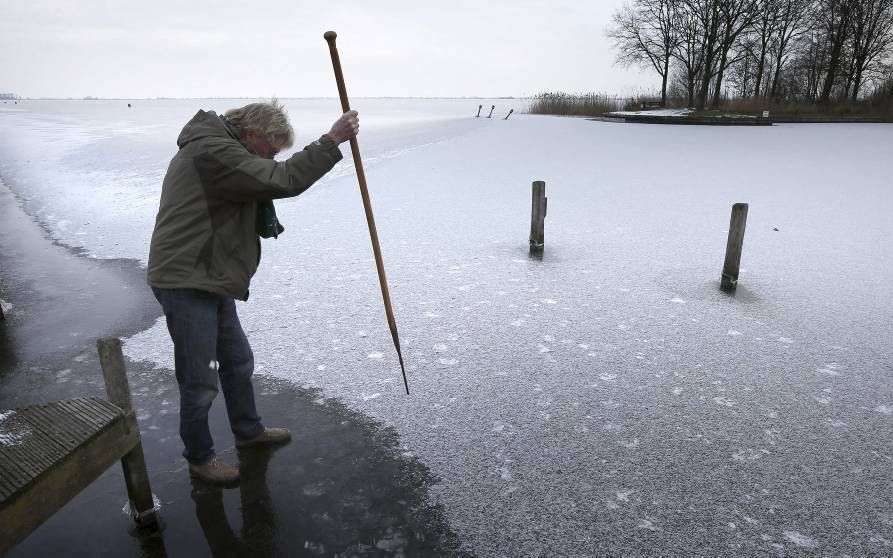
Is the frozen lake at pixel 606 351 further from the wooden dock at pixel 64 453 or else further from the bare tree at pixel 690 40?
the bare tree at pixel 690 40

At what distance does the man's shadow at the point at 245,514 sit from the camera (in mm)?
2480

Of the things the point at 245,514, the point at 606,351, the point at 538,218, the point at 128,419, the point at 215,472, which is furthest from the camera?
the point at 538,218

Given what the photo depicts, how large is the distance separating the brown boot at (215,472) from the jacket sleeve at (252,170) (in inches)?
53.1

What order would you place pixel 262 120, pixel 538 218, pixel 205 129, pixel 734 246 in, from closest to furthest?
pixel 205 129 → pixel 262 120 → pixel 734 246 → pixel 538 218

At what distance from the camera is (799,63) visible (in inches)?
1713

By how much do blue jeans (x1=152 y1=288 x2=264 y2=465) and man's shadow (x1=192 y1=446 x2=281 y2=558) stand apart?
0.20 m

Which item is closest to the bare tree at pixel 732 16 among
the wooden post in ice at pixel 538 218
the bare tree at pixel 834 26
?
the bare tree at pixel 834 26

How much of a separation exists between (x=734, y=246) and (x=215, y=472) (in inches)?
197

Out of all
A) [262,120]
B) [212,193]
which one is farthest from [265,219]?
[262,120]

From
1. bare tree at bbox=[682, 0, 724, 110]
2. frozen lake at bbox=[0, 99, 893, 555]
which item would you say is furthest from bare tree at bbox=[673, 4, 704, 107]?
frozen lake at bbox=[0, 99, 893, 555]

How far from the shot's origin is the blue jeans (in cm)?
252

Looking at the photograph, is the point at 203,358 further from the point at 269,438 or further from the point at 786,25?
the point at 786,25

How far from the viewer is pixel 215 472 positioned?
2836 mm

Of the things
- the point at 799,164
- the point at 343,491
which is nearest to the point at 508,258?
the point at 343,491
